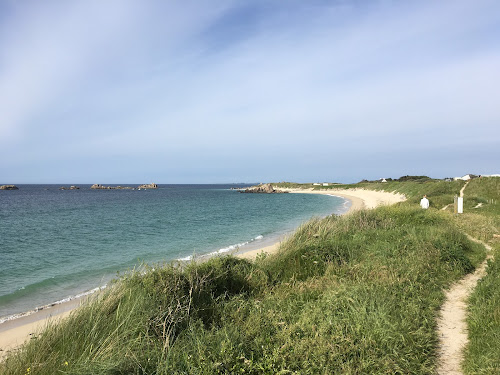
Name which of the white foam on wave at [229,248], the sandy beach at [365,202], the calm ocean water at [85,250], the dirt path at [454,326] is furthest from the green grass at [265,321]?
the white foam on wave at [229,248]

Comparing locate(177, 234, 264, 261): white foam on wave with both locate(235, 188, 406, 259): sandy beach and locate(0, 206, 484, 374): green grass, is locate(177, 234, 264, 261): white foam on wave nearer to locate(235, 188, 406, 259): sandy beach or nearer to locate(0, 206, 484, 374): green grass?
locate(235, 188, 406, 259): sandy beach

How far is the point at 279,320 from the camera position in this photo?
19.9 feet

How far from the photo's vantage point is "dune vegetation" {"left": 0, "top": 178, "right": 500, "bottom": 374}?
4512 millimetres

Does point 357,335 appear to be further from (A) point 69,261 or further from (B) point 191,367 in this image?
(A) point 69,261

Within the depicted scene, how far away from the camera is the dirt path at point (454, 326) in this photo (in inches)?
193

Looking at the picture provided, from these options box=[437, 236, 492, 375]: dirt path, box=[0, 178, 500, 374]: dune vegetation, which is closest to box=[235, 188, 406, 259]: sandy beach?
box=[0, 178, 500, 374]: dune vegetation

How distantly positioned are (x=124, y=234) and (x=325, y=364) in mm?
24947

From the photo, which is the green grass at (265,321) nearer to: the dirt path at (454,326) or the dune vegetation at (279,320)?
the dune vegetation at (279,320)

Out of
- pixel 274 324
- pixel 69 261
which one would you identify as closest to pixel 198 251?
pixel 69 261

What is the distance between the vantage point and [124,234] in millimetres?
26719

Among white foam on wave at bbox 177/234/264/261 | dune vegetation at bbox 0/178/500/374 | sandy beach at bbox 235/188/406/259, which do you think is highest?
dune vegetation at bbox 0/178/500/374

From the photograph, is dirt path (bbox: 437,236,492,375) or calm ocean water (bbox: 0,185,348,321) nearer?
dirt path (bbox: 437,236,492,375)

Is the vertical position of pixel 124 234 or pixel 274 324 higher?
pixel 274 324

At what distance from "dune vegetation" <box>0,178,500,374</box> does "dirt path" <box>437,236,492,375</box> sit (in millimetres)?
142
